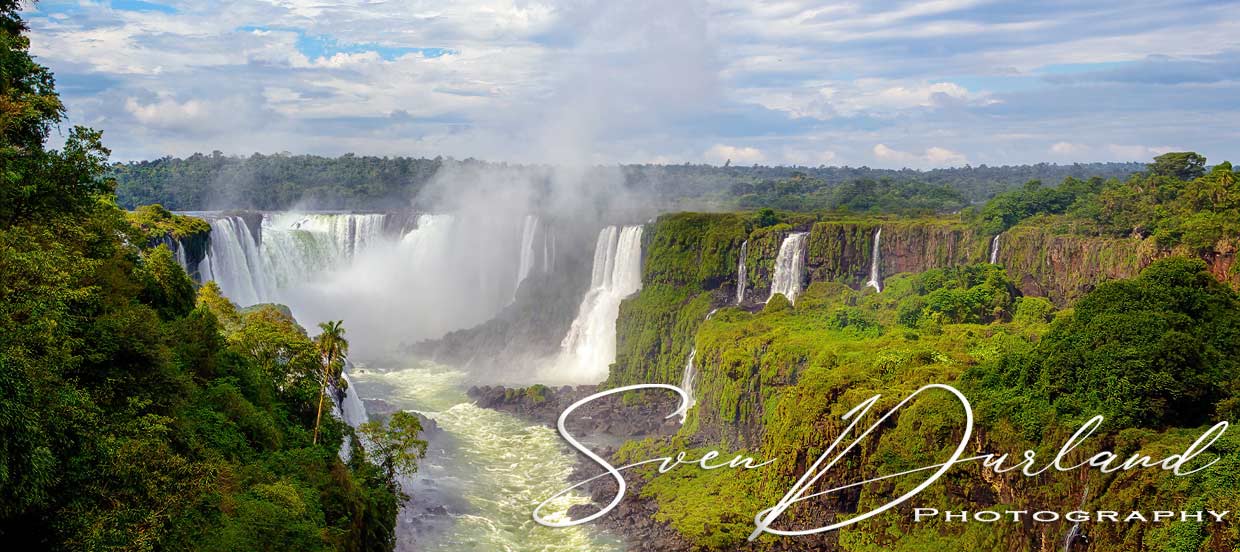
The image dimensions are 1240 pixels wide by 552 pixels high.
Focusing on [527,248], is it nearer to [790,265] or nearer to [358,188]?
[790,265]

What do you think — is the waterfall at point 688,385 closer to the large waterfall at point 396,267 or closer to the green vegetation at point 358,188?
the large waterfall at point 396,267

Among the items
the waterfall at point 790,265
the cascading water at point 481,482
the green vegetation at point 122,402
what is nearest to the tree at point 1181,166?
the waterfall at point 790,265

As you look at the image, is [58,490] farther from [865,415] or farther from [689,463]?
[689,463]

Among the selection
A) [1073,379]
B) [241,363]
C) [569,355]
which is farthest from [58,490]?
[569,355]

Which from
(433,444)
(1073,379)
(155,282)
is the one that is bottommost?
(433,444)

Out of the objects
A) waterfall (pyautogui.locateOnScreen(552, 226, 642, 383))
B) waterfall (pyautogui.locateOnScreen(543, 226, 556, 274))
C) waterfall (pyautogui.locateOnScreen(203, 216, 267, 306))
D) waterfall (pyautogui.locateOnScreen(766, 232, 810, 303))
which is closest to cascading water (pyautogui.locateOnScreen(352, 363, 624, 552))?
waterfall (pyautogui.locateOnScreen(552, 226, 642, 383))

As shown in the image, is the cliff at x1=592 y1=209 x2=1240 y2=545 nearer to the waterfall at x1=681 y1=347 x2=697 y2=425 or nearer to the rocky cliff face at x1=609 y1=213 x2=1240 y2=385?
the rocky cliff face at x1=609 y1=213 x2=1240 y2=385
